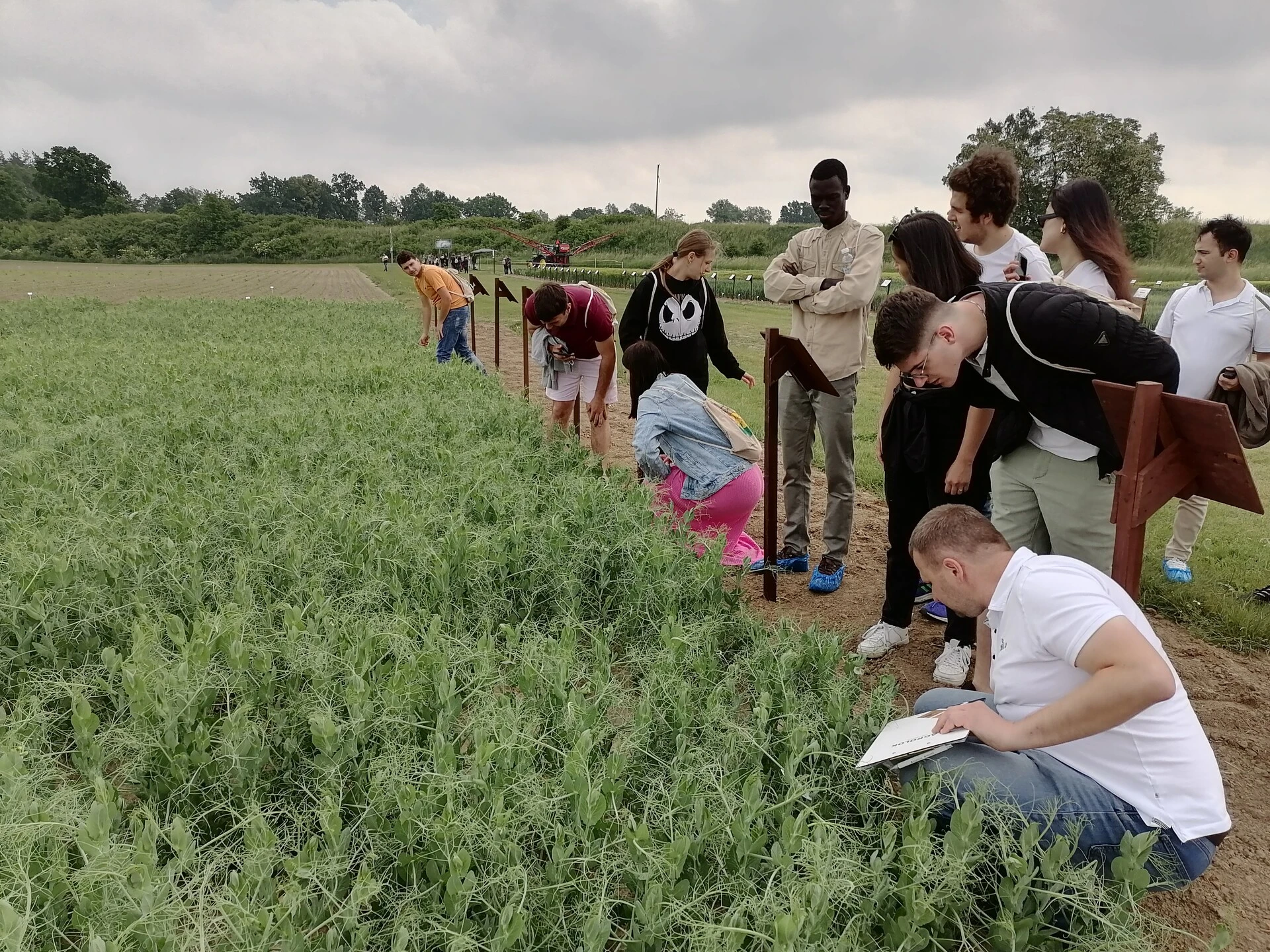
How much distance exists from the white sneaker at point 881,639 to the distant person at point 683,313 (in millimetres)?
1877

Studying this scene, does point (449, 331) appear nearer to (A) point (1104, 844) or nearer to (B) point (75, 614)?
(B) point (75, 614)

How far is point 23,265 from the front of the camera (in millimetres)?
52656

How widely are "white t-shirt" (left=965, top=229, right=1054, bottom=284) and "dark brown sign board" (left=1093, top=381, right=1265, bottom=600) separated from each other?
160 centimetres

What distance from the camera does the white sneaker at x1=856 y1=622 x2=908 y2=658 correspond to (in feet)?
12.5

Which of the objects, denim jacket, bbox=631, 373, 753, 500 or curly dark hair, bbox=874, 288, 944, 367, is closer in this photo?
curly dark hair, bbox=874, 288, 944, 367

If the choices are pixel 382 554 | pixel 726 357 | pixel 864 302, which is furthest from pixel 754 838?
pixel 726 357

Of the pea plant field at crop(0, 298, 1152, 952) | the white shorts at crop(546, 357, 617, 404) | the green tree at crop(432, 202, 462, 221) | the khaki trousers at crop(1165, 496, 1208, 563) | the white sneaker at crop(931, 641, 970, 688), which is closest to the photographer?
the pea plant field at crop(0, 298, 1152, 952)

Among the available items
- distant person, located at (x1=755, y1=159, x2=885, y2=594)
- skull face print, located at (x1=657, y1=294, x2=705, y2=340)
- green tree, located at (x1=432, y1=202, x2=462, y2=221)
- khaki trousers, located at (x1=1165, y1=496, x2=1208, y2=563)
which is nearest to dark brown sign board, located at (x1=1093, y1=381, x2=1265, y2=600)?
distant person, located at (x1=755, y1=159, x2=885, y2=594)

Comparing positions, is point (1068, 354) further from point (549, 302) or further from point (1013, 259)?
point (549, 302)

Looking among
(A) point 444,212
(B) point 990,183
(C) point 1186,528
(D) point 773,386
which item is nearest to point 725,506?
(D) point 773,386

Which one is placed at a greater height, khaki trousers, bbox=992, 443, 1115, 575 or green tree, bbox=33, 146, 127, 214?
green tree, bbox=33, 146, 127, 214

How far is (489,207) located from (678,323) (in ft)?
367

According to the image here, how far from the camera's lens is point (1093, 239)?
10.9 feet

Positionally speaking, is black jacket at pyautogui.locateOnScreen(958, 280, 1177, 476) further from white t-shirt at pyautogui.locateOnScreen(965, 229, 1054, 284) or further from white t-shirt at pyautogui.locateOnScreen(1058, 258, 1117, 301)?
white t-shirt at pyautogui.locateOnScreen(965, 229, 1054, 284)
